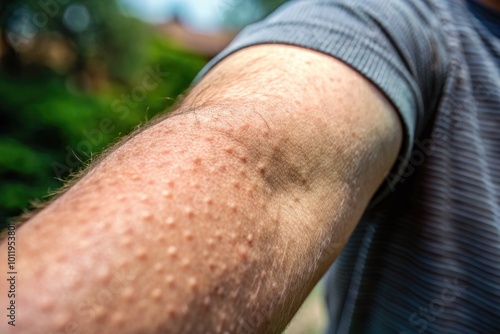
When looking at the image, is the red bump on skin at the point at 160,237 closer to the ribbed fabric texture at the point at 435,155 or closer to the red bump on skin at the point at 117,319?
the red bump on skin at the point at 117,319

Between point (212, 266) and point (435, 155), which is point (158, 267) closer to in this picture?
point (212, 266)

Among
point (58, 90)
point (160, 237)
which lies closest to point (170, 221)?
point (160, 237)

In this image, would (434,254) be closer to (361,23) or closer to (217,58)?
(361,23)

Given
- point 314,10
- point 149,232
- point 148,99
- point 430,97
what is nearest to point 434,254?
point 430,97

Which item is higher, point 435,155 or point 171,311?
point 171,311

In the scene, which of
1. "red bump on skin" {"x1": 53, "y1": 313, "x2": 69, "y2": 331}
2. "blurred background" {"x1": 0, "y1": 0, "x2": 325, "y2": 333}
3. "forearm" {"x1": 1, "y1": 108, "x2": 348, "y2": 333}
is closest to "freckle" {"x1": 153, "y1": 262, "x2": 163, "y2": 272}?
"forearm" {"x1": 1, "y1": 108, "x2": 348, "y2": 333}

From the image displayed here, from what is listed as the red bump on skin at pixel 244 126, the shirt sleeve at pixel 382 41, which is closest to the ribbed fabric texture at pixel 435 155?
the shirt sleeve at pixel 382 41

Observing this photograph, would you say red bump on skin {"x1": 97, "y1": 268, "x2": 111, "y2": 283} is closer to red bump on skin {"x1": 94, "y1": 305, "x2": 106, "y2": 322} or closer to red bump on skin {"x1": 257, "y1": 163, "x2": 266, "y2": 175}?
red bump on skin {"x1": 94, "y1": 305, "x2": 106, "y2": 322}
